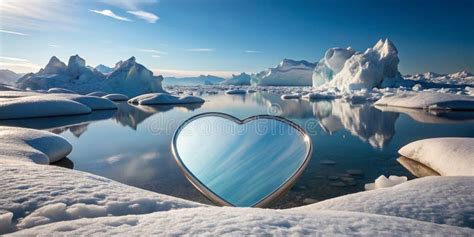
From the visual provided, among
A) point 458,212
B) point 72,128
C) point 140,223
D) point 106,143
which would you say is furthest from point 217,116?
point 72,128

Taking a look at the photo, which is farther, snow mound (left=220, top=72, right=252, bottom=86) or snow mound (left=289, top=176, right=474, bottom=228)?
snow mound (left=220, top=72, right=252, bottom=86)

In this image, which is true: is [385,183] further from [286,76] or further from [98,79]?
[286,76]

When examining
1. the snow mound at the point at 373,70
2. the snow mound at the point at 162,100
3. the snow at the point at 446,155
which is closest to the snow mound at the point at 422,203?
the snow at the point at 446,155

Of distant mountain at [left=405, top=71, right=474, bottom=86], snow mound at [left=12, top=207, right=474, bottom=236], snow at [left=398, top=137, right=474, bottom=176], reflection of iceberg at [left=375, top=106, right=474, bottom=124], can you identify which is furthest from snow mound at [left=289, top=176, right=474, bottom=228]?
distant mountain at [left=405, top=71, right=474, bottom=86]

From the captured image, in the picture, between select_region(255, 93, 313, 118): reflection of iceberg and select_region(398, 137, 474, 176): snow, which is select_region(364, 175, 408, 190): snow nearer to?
select_region(398, 137, 474, 176): snow

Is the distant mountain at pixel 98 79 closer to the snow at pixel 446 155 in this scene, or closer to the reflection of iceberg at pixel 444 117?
the reflection of iceberg at pixel 444 117
